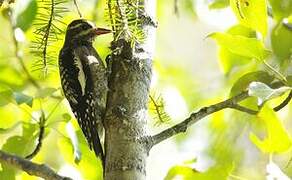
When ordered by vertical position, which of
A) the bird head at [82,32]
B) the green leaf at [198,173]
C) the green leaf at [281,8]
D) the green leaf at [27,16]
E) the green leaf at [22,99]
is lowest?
the green leaf at [198,173]

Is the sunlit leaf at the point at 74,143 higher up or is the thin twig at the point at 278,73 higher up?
the sunlit leaf at the point at 74,143

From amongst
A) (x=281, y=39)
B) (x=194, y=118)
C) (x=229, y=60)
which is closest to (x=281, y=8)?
(x=281, y=39)

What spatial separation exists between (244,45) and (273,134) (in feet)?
0.73

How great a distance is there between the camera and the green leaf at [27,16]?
2.12 metres

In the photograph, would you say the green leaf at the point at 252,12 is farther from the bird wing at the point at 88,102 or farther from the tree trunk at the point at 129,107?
the bird wing at the point at 88,102

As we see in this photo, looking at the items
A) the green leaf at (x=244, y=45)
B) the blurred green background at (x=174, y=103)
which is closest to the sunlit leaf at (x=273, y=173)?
the blurred green background at (x=174, y=103)

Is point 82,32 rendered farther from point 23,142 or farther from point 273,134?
point 273,134

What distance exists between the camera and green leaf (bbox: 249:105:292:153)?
1698 mm

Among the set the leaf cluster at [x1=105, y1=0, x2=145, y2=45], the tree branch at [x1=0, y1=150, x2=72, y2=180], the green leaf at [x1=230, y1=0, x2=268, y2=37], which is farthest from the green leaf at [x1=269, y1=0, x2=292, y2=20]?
the tree branch at [x1=0, y1=150, x2=72, y2=180]

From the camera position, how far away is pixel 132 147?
168 centimetres

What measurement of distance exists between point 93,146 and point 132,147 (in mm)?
613

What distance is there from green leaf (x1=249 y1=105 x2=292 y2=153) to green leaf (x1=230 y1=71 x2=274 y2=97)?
0.59ft

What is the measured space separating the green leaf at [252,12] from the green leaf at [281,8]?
0.99 ft

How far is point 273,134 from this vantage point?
1.74 metres
